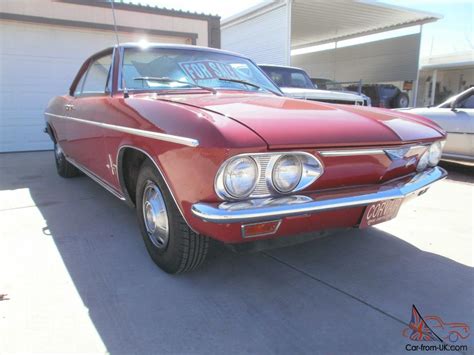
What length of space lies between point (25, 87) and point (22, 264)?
7.05 m

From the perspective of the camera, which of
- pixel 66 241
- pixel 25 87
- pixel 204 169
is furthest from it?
pixel 25 87

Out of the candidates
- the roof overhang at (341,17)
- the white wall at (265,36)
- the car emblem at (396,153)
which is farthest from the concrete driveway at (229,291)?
the roof overhang at (341,17)

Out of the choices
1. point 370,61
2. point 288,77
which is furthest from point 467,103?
point 370,61

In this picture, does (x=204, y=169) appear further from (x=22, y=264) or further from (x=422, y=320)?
(x=22, y=264)

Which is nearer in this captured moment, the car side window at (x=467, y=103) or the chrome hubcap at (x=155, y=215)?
the chrome hubcap at (x=155, y=215)

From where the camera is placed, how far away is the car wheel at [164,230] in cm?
219

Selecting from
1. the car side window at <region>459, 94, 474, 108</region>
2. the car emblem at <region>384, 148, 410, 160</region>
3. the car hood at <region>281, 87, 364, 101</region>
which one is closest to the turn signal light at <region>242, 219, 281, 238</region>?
the car emblem at <region>384, 148, 410, 160</region>

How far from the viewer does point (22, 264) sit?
265 centimetres

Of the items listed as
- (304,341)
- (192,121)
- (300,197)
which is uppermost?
(192,121)

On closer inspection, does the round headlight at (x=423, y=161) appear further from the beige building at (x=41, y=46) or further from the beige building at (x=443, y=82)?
the beige building at (x=443, y=82)

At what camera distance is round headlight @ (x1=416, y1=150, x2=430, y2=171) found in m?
2.53

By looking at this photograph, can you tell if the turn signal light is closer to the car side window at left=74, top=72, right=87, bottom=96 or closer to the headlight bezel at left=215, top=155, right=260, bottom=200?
the headlight bezel at left=215, top=155, right=260, bottom=200

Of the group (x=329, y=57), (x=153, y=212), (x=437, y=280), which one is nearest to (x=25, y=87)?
(x=153, y=212)

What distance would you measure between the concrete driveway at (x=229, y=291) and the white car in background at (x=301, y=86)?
346 centimetres
